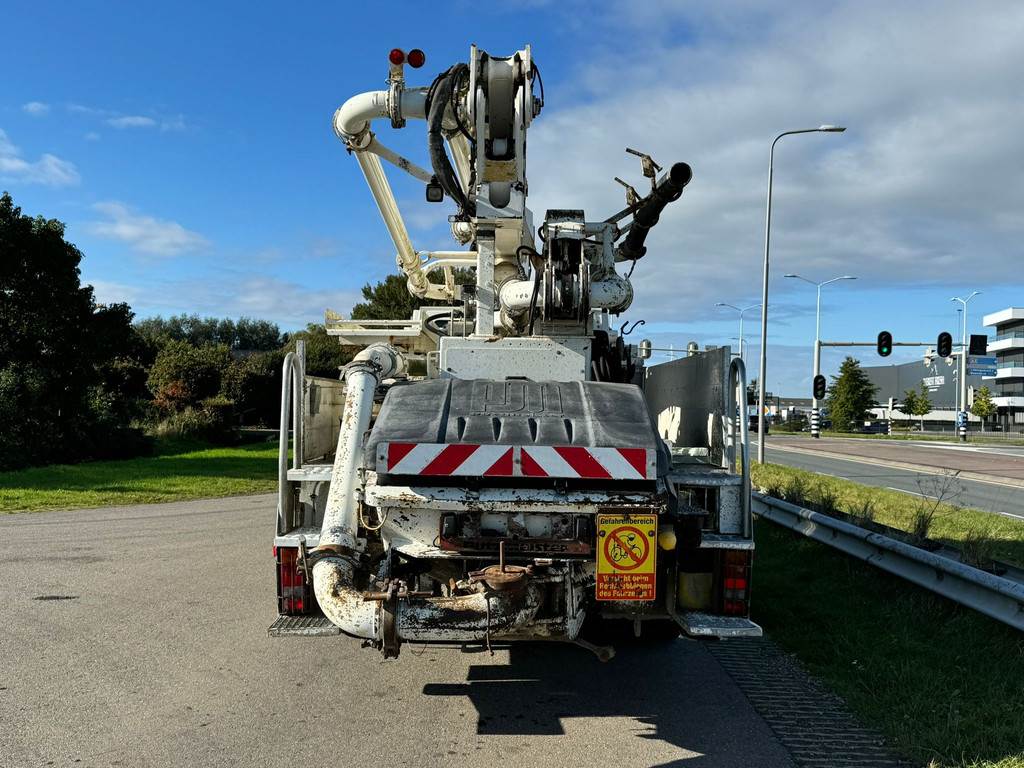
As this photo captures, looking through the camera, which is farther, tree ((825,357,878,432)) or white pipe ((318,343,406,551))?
tree ((825,357,878,432))

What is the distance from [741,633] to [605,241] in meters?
4.13

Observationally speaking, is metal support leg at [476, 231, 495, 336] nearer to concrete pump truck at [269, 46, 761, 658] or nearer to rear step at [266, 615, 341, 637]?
concrete pump truck at [269, 46, 761, 658]

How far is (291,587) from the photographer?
15.7ft

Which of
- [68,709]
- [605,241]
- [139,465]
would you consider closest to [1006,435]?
[139,465]

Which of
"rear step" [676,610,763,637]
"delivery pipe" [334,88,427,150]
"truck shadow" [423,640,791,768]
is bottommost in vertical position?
"truck shadow" [423,640,791,768]

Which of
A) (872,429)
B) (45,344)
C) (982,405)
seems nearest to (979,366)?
(982,405)

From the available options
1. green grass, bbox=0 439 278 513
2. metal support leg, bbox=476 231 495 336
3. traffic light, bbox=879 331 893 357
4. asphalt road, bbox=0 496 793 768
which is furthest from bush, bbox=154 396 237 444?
metal support leg, bbox=476 231 495 336

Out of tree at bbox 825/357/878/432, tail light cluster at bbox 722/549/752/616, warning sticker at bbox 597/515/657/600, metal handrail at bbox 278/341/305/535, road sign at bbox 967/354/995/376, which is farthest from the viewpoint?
tree at bbox 825/357/878/432

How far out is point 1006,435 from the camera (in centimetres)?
5906

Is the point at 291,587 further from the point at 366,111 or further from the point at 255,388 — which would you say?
the point at 255,388

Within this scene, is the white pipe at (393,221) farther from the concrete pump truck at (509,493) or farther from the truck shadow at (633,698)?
the truck shadow at (633,698)

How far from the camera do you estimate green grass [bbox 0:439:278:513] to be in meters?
14.3

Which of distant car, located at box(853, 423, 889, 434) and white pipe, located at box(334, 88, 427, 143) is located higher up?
white pipe, located at box(334, 88, 427, 143)

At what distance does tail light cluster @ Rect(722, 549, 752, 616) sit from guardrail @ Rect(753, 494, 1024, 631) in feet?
5.42
